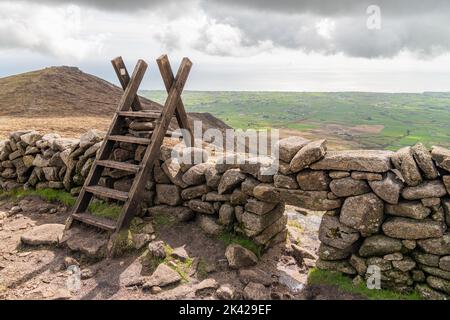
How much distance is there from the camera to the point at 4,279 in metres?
6.14

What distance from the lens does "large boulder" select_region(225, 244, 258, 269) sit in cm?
641

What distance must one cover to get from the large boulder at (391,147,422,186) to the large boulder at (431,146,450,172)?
310mm

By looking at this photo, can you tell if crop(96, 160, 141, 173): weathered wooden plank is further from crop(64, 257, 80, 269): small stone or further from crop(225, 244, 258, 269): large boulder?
crop(225, 244, 258, 269): large boulder

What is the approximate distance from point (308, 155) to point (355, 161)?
0.78m

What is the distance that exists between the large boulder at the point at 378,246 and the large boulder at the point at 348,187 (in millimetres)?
801

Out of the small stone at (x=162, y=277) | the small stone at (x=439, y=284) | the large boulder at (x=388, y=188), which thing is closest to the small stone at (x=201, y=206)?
the small stone at (x=162, y=277)

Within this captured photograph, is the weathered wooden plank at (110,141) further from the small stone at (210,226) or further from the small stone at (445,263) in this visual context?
the small stone at (445,263)

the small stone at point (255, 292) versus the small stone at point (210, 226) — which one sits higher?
the small stone at point (210, 226)

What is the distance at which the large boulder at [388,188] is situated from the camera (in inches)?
218

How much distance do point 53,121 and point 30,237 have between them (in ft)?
27.3

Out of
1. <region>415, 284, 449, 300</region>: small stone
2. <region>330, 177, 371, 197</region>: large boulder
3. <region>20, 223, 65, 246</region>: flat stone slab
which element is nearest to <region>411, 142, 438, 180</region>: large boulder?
<region>330, 177, 371, 197</region>: large boulder

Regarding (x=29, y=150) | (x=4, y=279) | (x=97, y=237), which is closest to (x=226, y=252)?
(x=97, y=237)
